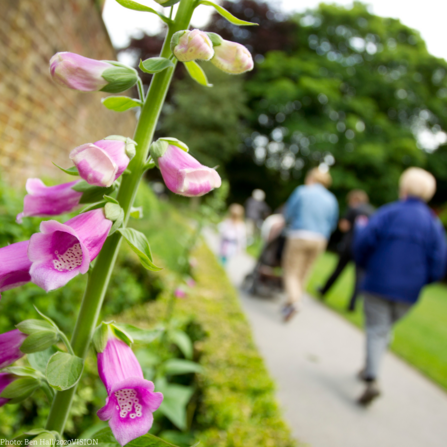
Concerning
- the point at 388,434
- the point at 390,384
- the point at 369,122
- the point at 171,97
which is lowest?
the point at 171,97

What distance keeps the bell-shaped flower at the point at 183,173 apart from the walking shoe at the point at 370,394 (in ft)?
12.3

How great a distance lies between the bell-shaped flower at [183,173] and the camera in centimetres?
77

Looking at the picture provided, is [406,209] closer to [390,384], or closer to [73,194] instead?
[390,384]

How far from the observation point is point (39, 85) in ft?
11.8

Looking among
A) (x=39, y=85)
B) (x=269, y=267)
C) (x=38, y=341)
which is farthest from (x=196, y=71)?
(x=269, y=267)

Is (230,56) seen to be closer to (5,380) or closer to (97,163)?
(97,163)

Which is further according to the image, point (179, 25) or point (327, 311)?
point (327, 311)

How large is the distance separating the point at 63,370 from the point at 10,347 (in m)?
0.14

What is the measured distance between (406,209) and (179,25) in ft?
11.5

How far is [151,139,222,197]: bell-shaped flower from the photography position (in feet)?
2.51

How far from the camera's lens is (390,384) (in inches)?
183

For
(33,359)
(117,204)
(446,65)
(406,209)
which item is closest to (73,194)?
(117,204)

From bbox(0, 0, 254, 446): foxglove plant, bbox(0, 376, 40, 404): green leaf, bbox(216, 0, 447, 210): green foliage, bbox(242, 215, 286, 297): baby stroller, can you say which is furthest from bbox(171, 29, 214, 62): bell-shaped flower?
bbox(216, 0, 447, 210): green foliage

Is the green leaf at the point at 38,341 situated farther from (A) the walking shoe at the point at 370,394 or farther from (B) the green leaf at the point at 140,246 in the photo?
(A) the walking shoe at the point at 370,394
